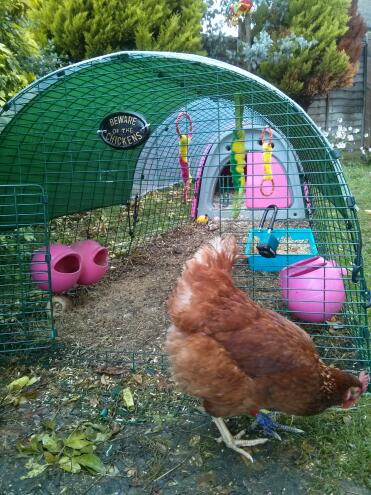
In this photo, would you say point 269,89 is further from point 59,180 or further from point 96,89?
point 59,180

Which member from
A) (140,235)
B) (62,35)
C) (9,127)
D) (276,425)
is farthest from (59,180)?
(62,35)

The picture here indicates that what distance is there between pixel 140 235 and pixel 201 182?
3.44 feet

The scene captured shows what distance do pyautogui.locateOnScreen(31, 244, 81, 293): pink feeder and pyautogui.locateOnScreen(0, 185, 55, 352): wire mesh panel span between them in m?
0.05

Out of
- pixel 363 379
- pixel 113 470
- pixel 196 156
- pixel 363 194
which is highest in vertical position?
pixel 196 156

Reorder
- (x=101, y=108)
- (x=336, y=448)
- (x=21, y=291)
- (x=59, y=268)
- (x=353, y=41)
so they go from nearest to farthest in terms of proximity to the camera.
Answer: (x=336, y=448), (x=21, y=291), (x=101, y=108), (x=59, y=268), (x=353, y=41)

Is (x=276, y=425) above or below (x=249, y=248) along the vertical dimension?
below

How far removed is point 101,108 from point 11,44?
880 mm

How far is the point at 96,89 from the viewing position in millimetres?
3398

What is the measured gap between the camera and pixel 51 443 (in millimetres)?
2342

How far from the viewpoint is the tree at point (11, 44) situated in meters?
3.34

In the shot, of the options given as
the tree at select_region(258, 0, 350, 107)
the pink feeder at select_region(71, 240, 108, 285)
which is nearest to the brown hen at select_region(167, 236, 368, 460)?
the pink feeder at select_region(71, 240, 108, 285)

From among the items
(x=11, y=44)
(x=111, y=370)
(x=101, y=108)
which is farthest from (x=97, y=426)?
(x=11, y=44)

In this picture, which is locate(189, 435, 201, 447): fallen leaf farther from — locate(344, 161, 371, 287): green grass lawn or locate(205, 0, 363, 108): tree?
locate(205, 0, 363, 108): tree

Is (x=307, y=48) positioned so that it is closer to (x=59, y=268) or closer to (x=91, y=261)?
(x=91, y=261)
